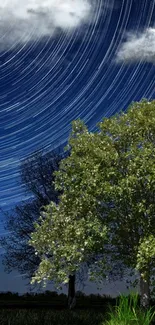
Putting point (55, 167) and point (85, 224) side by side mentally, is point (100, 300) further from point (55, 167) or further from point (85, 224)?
point (85, 224)

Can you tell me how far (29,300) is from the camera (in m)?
49.6

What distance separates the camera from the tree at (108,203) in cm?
3100

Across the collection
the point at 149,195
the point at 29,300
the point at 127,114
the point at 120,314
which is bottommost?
the point at 120,314

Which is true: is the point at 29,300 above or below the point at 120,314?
above

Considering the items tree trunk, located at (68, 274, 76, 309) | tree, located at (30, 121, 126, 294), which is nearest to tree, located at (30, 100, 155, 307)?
tree, located at (30, 121, 126, 294)

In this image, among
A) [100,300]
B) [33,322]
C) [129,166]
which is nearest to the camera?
[33,322]

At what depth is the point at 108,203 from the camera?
107 feet

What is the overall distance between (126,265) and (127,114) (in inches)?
426

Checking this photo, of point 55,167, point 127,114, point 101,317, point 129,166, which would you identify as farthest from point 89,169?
point 55,167

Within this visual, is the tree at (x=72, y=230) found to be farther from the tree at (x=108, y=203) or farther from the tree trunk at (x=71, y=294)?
the tree trunk at (x=71, y=294)

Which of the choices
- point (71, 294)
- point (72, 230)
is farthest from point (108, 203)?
point (71, 294)

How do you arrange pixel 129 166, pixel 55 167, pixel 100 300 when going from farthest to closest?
pixel 100 300
pixel 55 167
pixel 129 166

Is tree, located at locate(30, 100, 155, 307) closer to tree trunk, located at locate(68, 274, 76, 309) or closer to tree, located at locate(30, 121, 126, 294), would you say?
tree, located at locate(30, 121, 126, 294)

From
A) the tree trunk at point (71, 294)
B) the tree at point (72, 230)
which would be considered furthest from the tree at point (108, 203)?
the tree trunk at point (71, 294)
